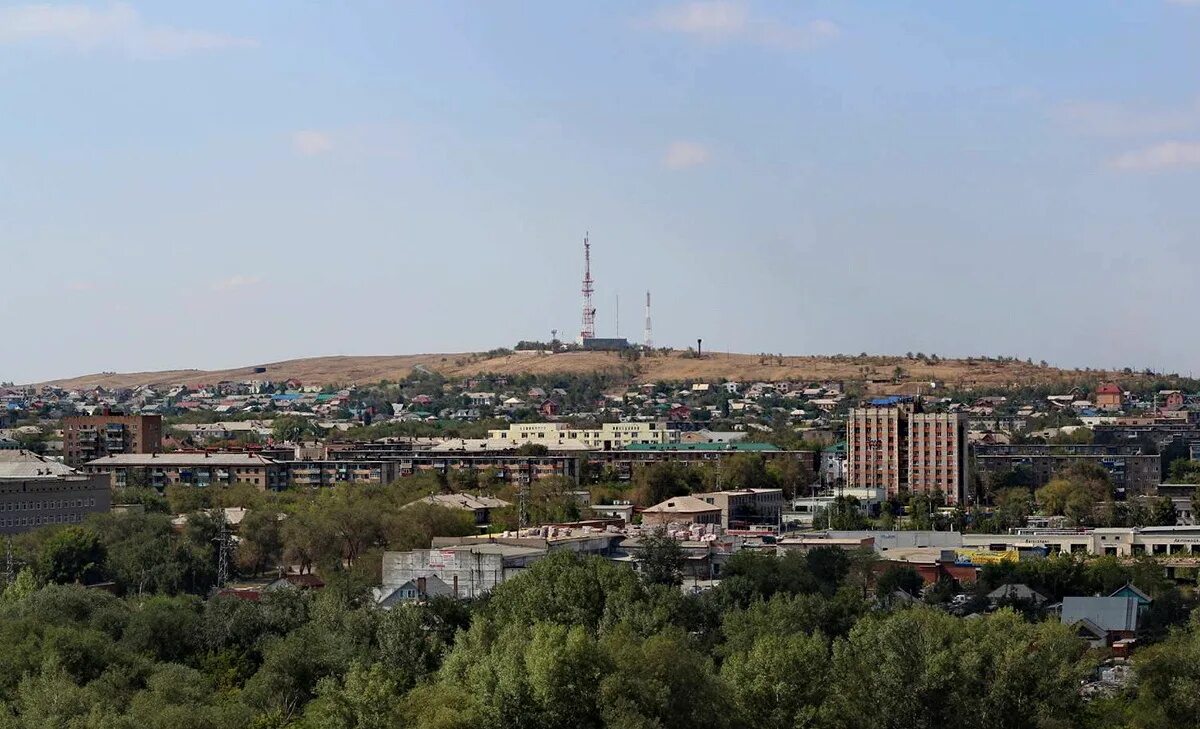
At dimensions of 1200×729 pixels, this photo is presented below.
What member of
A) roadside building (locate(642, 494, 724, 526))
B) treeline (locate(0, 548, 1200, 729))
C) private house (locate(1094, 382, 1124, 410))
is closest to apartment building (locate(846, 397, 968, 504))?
roadside building (locate(642, 494, 724, 526))

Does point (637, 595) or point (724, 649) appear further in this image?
point (637, 595)

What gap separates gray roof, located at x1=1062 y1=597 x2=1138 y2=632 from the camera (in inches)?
2297

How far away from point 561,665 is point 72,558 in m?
35.0

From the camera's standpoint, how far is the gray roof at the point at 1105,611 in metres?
58.3

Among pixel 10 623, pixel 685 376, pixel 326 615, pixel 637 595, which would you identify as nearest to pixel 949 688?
pixel 637 595

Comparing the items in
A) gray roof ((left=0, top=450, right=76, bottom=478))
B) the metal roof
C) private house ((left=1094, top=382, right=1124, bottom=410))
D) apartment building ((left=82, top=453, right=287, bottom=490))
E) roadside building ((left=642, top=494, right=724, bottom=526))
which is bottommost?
roadside building ((left=642, top=494, right=724, bottom=526))

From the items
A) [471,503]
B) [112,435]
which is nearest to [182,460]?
[112,435]

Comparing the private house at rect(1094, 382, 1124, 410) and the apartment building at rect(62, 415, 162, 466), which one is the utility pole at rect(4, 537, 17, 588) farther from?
the private house at rect(1094, 382, 1124, 410)

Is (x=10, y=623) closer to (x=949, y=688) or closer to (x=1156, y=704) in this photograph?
(x=949, y=688)

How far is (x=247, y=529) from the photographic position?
251ft

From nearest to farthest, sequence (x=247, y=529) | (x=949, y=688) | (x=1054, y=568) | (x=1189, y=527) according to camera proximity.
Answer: (x=949, y=688)
(x=1054, y=568)
(x=247, y=529)
(x=1189, y=527)

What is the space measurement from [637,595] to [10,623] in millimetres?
14218

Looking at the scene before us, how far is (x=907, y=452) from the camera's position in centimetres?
10694

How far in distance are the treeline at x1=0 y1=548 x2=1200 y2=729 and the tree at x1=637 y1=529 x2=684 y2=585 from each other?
832 centimetres
